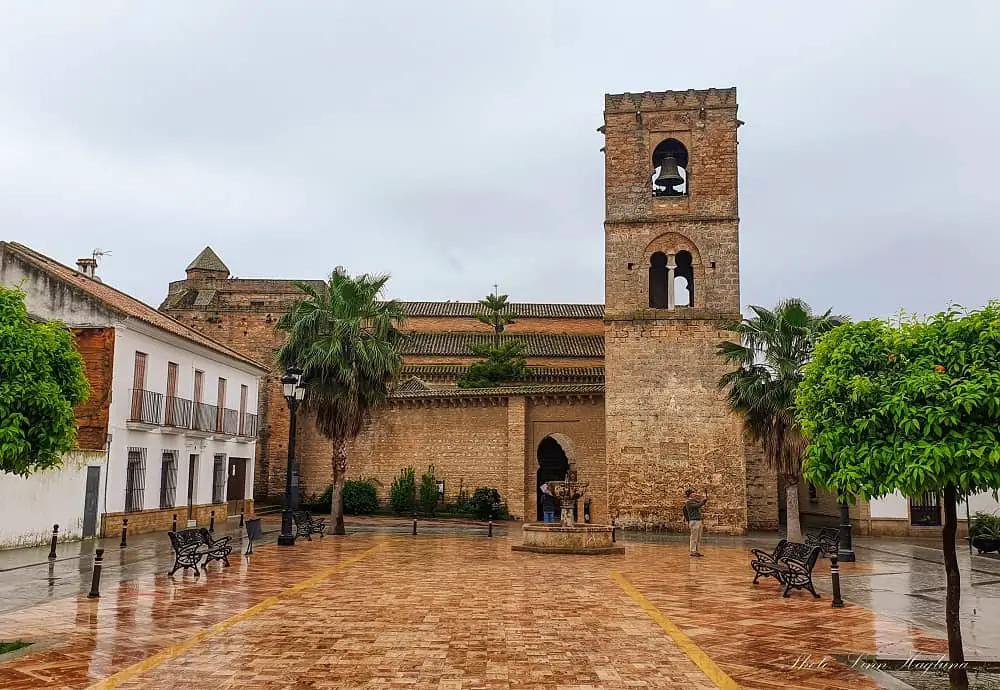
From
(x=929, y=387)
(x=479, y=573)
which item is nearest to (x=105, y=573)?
(x=479, y=573)

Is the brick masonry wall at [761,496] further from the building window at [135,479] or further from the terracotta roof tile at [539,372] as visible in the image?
the building window at [135,479]

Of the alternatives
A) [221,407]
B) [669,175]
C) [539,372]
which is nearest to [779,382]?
[669,175]

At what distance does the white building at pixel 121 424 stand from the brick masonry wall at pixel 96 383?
0.09 feet

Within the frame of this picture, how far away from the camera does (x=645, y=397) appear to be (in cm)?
2739

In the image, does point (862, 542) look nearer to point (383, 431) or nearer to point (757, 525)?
point (757, 525)

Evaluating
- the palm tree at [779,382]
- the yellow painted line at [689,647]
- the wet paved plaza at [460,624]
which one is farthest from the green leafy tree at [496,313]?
the yellow painted line at [689,647]

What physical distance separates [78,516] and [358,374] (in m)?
7.87

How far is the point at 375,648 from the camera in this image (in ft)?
26.9

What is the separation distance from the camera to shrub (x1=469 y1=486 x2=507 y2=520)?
31.2 metres

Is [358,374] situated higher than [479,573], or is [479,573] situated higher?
[358,374]

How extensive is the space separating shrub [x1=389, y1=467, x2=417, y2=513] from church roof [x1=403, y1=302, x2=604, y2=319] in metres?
17.3

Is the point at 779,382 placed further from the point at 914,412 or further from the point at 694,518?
the point at 914,412

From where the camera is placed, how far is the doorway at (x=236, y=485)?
3072cm

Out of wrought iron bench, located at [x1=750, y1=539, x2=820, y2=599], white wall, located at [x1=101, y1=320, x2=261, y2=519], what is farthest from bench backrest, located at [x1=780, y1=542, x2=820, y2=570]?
white wall, located at [x1=101, y1=320, x2=261, y2=519]
